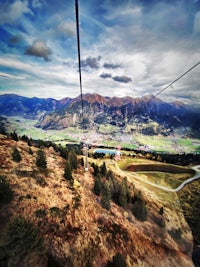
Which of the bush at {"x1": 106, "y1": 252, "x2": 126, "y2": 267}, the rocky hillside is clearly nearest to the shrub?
the rocky hillside

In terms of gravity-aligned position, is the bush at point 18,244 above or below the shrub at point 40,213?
above

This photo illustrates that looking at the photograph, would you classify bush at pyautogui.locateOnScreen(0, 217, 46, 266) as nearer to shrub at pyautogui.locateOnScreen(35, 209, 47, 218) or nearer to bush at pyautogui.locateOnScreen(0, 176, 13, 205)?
shrub at pyautogui.locateOnScreen(35, 209, 47, 218)

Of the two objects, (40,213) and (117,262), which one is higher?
(40,213)

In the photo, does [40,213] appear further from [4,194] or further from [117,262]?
[117,262]

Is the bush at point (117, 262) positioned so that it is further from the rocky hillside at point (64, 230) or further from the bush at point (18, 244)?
the bush at point (18, 244)

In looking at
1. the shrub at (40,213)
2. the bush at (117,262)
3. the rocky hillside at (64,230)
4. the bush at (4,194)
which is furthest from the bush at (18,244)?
the bush at (117,262)

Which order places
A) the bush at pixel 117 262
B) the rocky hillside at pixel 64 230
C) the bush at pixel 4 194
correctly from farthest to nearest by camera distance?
1. the bush at pixel 4 194
2. the bush at pixel 117 262
3. the rocky hillside at pixel 64 230

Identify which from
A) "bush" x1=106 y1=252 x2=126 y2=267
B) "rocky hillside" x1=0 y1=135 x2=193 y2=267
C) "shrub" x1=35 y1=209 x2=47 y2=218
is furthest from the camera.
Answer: "shrub" x1=35 y1=209 x2=47 y2=218

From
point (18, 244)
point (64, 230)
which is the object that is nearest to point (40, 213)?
point (64, 230)

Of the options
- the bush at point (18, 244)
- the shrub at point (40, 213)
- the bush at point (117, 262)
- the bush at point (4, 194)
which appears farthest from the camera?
the shrub at point (40, 213)
